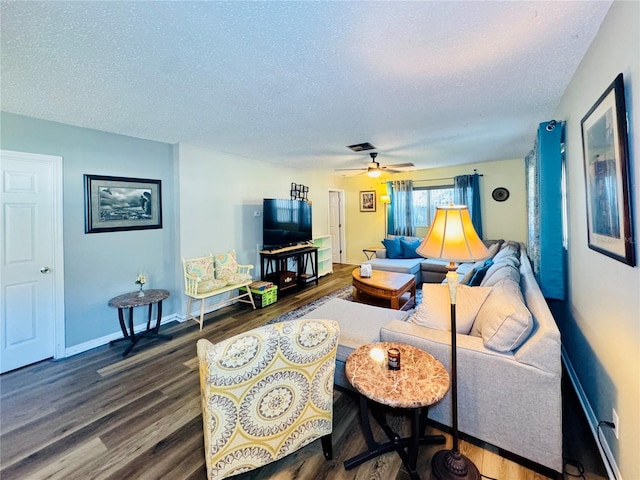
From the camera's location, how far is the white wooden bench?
357cm

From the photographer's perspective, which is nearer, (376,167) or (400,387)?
(400,387)

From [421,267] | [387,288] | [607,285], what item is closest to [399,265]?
[421,267]

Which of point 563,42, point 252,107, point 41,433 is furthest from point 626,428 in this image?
point 41,433

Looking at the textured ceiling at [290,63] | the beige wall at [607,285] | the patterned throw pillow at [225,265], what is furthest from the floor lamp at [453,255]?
the patterned throw pillow at [225,265]

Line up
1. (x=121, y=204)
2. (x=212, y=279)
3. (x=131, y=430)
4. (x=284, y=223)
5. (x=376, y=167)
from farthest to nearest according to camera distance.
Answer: (x=284, y=223), (x=376, y=167), (x=212, y=279), (x=121, y=204), (x=131, y=430)

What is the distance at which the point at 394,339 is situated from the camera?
1969 mm

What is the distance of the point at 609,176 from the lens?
4.44 feet

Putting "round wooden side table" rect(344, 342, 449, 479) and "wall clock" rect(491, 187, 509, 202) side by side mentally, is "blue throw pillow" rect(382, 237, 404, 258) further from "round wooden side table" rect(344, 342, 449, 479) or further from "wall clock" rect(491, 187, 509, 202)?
"round wooden side table" rect(344, 342, 449, 479)

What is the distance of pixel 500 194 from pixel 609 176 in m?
4.71

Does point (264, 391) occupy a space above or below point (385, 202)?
below

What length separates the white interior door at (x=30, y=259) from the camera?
2.56 meters

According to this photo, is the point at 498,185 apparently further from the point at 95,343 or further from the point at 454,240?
the point at 95,343

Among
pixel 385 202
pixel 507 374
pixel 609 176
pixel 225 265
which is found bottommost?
pixel 507 374

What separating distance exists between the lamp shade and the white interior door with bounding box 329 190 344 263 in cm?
585
